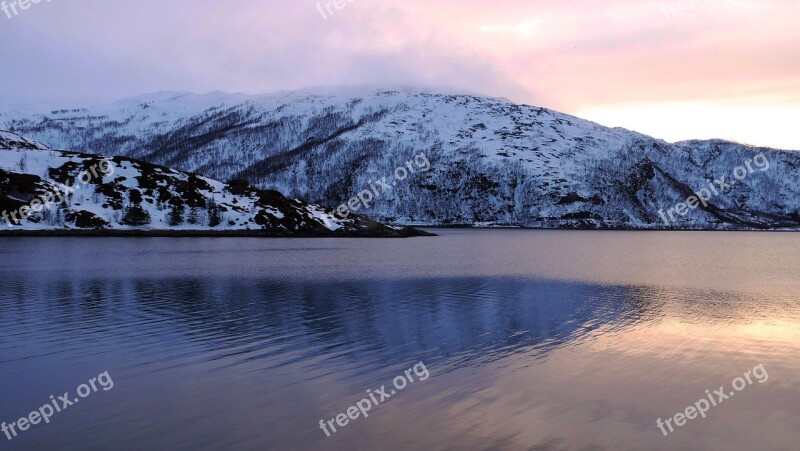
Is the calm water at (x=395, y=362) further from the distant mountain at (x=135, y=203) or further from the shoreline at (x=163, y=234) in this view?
the distant mountain at (x=135, y=203)

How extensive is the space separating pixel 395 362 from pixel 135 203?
408 feet

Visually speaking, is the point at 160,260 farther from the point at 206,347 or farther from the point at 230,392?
the point at 230,392

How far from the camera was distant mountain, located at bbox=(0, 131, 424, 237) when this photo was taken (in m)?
122

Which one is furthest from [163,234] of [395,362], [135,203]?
[395,362]

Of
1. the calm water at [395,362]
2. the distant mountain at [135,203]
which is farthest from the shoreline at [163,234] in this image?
the calm water at [395,362]

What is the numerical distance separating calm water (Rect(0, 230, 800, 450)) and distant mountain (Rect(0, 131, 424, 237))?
273 ft

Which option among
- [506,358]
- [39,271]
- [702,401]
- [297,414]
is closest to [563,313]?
[506,358]

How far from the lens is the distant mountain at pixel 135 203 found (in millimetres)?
122312

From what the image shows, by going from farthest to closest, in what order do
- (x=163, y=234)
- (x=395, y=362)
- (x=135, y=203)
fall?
(x=135, y=203), (x=163, y=234), (x=395, y=362)

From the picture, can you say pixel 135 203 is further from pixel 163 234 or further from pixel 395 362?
pixel 395 362

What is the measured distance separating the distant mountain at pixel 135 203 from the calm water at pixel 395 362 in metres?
83.2

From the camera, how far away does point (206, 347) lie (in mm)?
24109

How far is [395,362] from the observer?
22.2 m

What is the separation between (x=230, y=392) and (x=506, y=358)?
34.4ft
